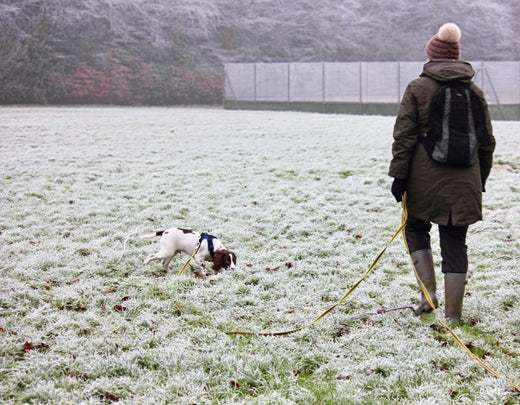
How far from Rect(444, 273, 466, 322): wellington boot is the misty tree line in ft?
82.8

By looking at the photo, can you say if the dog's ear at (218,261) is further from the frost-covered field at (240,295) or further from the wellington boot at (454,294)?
the wellington boot at (454,294)

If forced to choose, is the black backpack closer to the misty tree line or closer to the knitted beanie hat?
the knitted beanie hat

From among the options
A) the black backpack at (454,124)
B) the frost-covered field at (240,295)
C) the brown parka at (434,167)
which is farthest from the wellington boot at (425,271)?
the black backpack at (454,124)

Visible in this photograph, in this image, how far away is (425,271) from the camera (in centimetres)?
368

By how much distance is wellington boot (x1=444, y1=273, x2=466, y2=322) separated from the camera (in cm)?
343

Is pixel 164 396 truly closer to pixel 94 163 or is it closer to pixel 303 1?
pixel 94 163

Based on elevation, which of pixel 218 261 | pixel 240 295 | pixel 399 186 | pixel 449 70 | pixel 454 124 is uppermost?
pixel 449 70

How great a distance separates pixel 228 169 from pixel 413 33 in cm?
2973

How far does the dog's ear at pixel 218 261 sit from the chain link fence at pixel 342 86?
18262 millimetres

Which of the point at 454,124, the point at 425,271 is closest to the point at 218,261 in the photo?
the point at 425,271

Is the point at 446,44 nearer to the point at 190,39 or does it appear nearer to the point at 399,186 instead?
the point at 399,186

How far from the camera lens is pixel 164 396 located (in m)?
2.71

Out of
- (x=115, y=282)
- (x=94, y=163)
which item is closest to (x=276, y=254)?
(x=115, y=282)

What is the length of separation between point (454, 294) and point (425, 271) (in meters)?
0.27
